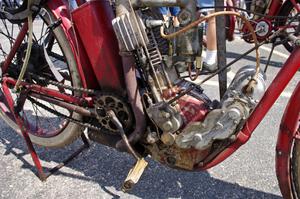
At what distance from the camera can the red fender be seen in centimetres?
161

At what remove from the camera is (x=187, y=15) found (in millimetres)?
1601

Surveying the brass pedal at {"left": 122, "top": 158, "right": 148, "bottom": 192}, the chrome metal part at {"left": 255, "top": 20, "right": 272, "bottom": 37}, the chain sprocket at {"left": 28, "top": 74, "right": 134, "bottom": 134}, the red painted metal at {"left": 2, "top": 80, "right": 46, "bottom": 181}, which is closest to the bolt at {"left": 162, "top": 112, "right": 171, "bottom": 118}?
the chain sprocket at {"left": 28, "top": 74, "right": 134, "bottom": 134}

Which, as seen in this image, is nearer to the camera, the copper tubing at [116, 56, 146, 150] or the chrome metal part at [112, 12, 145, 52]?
the chrome metal part at [112, 12, 145, 52]

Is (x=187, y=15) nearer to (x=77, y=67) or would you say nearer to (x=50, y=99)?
(x=77, y=67)

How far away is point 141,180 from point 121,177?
0.44 feet

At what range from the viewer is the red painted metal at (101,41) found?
179 cm

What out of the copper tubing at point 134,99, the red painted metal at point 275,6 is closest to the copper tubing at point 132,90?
the copper tubing at point 134,99

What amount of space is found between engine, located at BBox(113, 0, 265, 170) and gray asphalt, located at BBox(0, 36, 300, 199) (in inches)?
15.0

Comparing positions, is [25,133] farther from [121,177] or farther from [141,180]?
[141,180]

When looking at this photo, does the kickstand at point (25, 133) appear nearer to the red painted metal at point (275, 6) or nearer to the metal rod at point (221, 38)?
the metal rod at point (221, 38)

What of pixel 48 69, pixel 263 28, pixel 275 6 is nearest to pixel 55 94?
pixel 48 69

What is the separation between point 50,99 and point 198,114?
0.94 meters

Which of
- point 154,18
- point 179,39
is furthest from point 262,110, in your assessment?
point 154,18

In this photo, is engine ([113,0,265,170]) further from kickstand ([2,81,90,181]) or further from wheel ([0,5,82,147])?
kickstand ([2,81,90,181])
